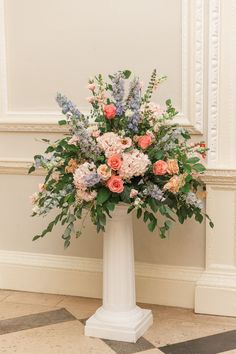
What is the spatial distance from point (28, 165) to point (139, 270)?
2.92 ft

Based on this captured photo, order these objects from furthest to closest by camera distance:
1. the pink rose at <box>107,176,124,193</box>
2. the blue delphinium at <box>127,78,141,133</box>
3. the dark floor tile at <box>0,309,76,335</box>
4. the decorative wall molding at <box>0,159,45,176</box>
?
1. the decorative wall molding at <box>0,159,45,176</box>
2. the dark floor tile at <box>0,309,76,335</box>
3. the blue delphinium at <box>127,78,141,133</box>
4. the pink rose at <box>107,176,124,193</box>

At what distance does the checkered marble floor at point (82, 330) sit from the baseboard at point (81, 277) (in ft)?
0.20

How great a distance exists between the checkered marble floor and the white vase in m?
0.06

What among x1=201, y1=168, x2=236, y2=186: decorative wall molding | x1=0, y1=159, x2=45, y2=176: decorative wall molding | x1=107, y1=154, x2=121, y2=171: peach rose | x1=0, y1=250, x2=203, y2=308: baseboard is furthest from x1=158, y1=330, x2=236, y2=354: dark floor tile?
x1=0, y1=159, x2=45, y2=176: decorative wall molding

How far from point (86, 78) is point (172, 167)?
951 millimetres

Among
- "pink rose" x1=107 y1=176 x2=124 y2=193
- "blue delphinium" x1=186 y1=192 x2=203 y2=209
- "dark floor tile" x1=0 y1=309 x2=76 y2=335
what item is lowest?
"dark floor tile" x1=0 y1=309 x2=76 y2=335

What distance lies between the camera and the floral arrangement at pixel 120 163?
114 inches

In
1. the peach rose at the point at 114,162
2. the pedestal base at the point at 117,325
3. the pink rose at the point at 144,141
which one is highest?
the pink rose at the point at 144,141

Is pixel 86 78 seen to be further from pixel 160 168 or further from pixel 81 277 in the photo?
pixel 81 277

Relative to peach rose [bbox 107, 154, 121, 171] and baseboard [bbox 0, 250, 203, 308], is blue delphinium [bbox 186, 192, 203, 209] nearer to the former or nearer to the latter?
peach rose [bbox 107, 154, 121, 171]

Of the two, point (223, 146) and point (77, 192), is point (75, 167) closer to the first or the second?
point (77, 192)

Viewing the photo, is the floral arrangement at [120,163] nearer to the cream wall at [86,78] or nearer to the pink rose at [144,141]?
the pink rose at [144,141]

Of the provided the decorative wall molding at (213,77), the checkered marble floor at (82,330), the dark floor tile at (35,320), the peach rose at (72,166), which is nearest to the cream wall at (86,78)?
the decorative wall molding at (213,77)

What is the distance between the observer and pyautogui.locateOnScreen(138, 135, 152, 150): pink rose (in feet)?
9.64
